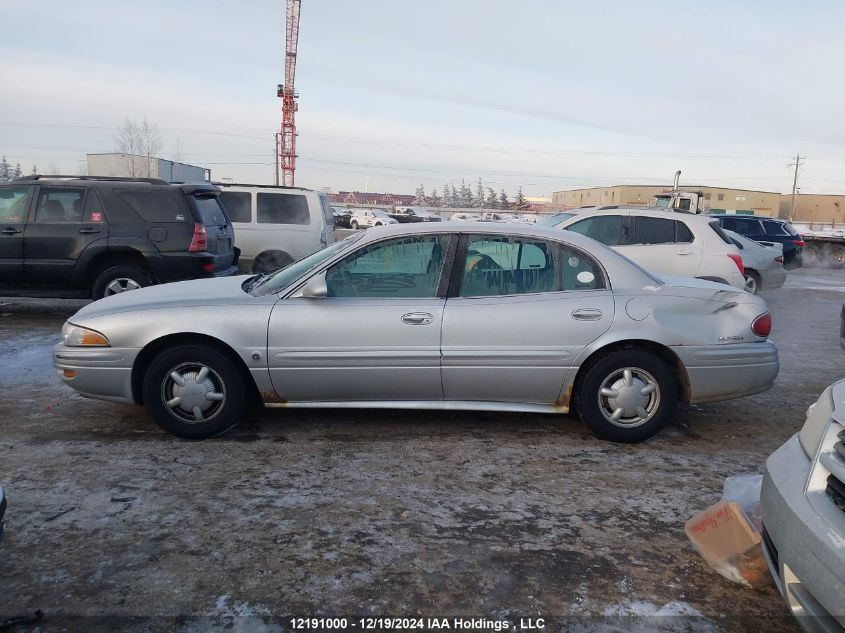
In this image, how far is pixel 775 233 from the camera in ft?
61.5

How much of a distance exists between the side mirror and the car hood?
0.37 metres

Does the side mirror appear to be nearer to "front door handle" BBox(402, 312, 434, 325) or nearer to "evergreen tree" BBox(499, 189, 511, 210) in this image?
"front door handle" BBox(402, 312, 434, 325)

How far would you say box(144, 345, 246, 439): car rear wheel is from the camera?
4.29 metres

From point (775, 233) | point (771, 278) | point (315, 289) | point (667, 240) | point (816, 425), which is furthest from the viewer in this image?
point (775, 233)

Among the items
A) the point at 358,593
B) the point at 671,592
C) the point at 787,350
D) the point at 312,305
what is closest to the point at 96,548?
the point at 358,593

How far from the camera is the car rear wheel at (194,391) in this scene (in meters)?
4.29

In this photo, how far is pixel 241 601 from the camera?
105 inches

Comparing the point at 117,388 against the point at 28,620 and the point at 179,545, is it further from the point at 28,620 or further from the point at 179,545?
the point at 28,620

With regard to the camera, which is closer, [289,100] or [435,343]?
[435,343]

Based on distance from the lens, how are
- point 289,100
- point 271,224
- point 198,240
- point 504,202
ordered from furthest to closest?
point 504,202 < point 289,100 < point 271,224 < point 198,240

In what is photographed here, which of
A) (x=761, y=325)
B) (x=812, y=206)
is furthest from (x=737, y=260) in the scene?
(x=812, y=206)

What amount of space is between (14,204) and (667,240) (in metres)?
8.68

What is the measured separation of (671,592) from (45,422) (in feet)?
13.9

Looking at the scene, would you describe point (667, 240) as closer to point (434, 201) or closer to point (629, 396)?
point (629, 396)
